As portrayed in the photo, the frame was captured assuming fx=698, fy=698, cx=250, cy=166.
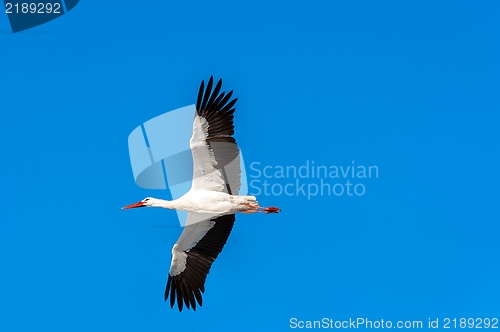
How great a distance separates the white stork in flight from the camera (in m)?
12.8

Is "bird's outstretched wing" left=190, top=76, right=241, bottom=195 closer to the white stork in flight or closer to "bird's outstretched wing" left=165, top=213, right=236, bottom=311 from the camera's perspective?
the white stork in flight

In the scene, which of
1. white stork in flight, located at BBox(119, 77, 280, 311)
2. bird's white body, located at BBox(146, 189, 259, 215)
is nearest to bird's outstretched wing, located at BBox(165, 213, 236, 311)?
white stork in flight, located at BBox(119, 77, 280, 311)

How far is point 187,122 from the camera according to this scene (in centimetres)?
1307

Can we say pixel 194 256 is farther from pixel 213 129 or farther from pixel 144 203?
pixel 213 129

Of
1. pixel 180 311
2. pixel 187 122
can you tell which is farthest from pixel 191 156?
pixel 180 311

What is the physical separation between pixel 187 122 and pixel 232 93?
1021 millimetres

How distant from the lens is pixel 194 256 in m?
14.0

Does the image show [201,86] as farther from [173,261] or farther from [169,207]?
[173,261]

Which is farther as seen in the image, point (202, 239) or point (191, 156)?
point (202, 239)

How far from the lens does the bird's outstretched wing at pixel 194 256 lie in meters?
13.8

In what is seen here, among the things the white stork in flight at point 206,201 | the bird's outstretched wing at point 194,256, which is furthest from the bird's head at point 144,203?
the bird's outstretched wing at point 194,256

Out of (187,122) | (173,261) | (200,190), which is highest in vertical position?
(187,122)

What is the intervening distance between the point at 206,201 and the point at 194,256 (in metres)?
1.47

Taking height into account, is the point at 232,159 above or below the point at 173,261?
above
